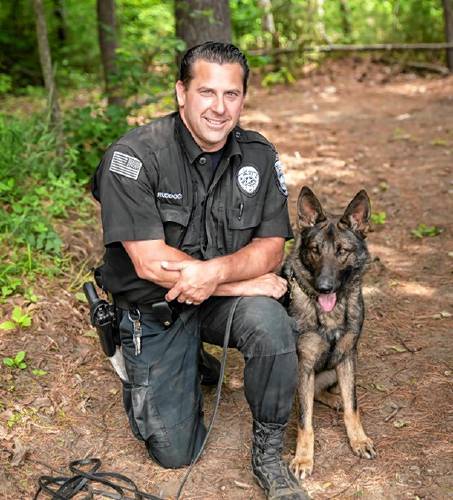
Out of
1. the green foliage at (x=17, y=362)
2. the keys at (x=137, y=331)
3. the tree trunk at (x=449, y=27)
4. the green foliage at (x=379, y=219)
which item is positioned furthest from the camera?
the tree trunk at (x=449, y=27)

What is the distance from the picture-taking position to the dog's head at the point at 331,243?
3.20m

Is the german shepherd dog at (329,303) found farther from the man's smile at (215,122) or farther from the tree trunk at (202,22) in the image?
the tree trunk at (202,22)

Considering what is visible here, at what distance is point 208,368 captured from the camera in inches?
148

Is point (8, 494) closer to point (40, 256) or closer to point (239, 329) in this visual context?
point (239, 329)

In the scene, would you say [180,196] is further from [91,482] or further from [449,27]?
[449,27]

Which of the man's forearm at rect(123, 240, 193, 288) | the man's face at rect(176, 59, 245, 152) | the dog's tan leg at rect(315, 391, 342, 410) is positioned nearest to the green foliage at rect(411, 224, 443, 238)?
the dog's tan leg at rect(315, 391, 342, 410)

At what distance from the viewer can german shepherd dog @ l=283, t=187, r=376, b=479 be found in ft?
10.5

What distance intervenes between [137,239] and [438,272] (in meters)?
2.89

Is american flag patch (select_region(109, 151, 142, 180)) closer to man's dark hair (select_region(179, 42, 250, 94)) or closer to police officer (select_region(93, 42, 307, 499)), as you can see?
police officer (select_region(93, 42, 307, 499))

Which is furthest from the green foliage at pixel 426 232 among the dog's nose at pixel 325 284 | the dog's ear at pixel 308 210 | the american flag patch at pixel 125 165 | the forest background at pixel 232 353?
the american flag patch at pixel 125 165

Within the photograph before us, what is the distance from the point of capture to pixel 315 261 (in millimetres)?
3270

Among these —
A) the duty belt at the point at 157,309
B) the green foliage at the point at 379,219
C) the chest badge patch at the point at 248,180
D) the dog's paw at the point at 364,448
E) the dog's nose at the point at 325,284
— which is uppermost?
the chest badge patch at the point at 248,180


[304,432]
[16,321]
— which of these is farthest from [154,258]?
[16,321]

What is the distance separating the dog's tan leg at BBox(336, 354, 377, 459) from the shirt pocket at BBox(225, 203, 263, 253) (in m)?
0.82
